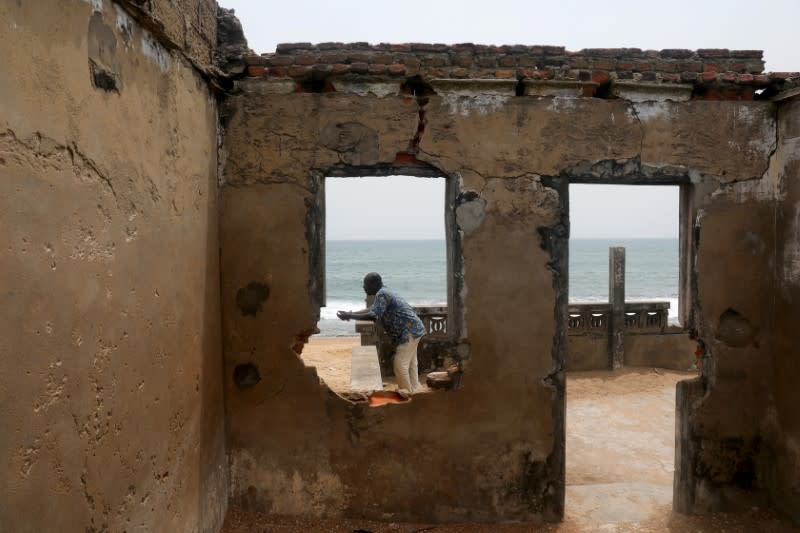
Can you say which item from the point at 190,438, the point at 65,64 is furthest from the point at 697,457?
the point at 65,64

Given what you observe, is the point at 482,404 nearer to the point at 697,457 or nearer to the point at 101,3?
the point at 697,457

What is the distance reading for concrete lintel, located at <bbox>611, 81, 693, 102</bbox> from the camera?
425cm

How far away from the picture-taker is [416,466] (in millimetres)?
4352

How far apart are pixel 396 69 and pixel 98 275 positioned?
8.59ft

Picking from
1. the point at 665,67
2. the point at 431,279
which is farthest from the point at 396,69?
the point at 431,279

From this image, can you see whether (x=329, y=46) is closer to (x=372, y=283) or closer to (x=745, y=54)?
(x=372, y=283)

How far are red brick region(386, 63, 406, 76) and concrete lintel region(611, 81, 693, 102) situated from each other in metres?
1.60

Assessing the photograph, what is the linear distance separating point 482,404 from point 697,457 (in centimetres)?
182

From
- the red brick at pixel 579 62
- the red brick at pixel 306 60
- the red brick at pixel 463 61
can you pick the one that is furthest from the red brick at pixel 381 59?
the red brick at pixel 579 62

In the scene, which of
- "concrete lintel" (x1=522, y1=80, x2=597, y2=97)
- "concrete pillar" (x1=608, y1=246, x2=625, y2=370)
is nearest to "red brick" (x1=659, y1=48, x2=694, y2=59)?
"concrete lintel" (x1=522, y1=80, x2=597, y2=97)

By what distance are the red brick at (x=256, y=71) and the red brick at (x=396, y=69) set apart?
36.6 inches

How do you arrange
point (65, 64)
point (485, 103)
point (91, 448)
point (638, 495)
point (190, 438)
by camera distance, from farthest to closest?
point (638, 495) → point (485, 103) → point (190, 438) → point (91, 448) → point (65, 64)

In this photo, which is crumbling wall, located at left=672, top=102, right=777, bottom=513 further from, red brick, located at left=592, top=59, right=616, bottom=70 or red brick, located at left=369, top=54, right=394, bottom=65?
red brick, located at left=369, top=54, right=394, bottom=65

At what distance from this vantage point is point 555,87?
425 centimetres
